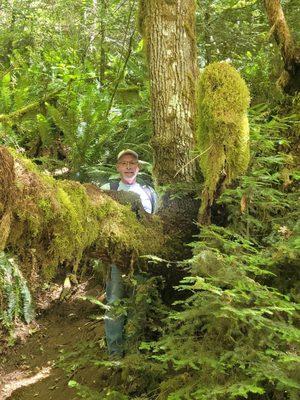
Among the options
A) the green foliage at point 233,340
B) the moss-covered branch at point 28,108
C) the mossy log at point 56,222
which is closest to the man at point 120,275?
the mossy log at point 56,222

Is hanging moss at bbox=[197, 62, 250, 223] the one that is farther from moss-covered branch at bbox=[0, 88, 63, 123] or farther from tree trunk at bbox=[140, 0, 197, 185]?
moss-covered branch at bbox=[0, 88, 63, 123]

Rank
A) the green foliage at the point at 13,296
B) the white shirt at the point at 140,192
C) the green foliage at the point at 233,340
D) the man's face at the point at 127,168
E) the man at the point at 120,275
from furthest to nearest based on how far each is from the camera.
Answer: the green foliage at the point at 13,296 → the man's face at the point at 127,168 → the man at the point at 120,275 → the white shirt at the point at 140,192 → the green foliage at the point at 233,340

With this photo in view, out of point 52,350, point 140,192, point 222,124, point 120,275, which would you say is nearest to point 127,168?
point 140,192

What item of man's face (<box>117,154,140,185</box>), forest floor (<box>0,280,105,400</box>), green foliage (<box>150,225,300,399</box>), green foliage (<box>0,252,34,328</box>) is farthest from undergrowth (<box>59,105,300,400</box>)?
green foliage (<box>0,252,34,328</box>)

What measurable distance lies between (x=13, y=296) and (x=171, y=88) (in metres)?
3.43

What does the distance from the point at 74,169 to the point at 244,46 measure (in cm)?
384

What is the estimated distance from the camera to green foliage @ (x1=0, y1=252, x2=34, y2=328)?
5772 mm

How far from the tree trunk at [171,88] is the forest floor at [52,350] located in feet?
7.91

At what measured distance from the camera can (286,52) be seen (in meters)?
5.43

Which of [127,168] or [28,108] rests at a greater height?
[28,108]

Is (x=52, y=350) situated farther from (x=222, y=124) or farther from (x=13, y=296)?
(x=222, y=124)

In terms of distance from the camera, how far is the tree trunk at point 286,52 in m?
5.40

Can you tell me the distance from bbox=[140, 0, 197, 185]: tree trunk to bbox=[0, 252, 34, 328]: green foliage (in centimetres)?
238

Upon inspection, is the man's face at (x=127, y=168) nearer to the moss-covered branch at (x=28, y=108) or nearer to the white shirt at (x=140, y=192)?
the white shirt at (x=140, y=192)
